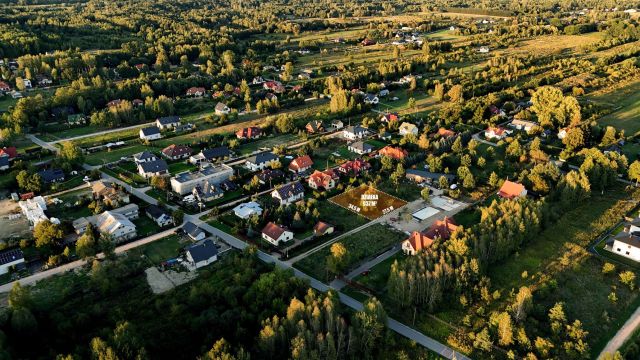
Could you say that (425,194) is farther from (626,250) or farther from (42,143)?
(42,143)

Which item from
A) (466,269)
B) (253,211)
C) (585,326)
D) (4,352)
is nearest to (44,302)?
(4,352)

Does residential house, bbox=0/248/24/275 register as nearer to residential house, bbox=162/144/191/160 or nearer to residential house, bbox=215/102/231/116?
residential house, bbox=162/144/191/160

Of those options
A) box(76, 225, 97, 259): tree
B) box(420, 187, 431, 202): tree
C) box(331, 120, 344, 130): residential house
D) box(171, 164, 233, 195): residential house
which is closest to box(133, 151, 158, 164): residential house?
box(171, 164, 233, 195): residential house

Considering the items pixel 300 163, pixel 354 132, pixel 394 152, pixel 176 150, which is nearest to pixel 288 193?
pixel 300 163

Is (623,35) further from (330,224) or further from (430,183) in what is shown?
(330,224)

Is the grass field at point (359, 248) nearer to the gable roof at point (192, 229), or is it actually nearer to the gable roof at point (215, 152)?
the gable roof at point (192, 229)

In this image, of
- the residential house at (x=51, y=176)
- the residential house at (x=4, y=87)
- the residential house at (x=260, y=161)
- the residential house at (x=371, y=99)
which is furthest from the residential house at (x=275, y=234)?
the residential house at (x=4, y=87)
